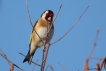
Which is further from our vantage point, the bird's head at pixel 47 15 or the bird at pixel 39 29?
the bird's head at pixel 47 15

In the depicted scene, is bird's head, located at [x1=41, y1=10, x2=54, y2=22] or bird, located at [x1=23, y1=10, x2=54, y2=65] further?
bird's head, located at [x1=41, y1=10, x2=54, y2=22]

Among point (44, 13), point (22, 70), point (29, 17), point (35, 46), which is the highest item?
point (44, 13)

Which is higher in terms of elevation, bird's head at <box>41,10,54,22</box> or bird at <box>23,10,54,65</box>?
bird's head at <box>41,10,54,22</box>

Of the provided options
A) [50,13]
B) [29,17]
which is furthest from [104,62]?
[50,13]

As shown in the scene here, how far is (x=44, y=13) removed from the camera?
4914 millimetres

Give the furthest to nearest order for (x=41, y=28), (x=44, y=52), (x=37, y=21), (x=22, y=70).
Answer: (x=37, y=21) → (x=41, y=28) → (x=44, y=52) → (x=22, y=70)

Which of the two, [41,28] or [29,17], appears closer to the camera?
[29,17]

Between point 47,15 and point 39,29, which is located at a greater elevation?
point 47,15

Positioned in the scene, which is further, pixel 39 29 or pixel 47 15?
pixel 47 15

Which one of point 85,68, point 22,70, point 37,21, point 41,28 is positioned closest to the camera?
point 85,68

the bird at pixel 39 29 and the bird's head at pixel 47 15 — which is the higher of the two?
the bird's head at pixel 47 15

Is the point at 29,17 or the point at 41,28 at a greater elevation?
the point at 41,28

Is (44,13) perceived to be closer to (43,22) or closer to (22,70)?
(43,22)

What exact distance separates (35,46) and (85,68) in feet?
11.8
